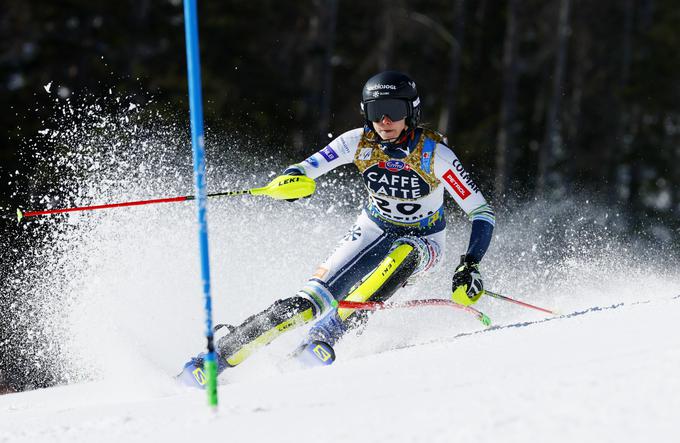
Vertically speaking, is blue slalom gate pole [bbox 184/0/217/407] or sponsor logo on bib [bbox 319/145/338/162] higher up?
blue slalom gate pole [bbox 184/0/217/407]

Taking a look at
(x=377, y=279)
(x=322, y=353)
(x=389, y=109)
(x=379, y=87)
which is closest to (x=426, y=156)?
(x=389, y=109)

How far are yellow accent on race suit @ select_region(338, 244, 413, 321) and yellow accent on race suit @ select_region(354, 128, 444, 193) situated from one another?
1.59ft

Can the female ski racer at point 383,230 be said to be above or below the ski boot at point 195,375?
above

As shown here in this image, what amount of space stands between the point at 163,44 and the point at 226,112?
5.57 metres

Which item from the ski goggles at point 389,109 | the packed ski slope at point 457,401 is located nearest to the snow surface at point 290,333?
the packed ski slope at point 457,401

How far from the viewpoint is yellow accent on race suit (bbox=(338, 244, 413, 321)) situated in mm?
4785

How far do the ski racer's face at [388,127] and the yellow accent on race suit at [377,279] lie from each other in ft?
2.24

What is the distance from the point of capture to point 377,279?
15.8 feet

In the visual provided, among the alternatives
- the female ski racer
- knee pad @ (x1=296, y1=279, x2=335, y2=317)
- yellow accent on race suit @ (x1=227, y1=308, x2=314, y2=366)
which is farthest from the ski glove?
yellow accent on race suit @ (x1=227, y1=308, x2=314, y2=366)

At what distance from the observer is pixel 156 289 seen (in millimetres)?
Answer: 6543

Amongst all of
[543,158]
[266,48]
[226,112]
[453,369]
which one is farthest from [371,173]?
[266,48]

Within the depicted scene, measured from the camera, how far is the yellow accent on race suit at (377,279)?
479cm

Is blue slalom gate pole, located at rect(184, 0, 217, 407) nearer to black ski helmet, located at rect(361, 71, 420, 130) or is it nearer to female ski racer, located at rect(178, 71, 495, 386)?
female ski racer, located at rect(178, 71, 495, 386)

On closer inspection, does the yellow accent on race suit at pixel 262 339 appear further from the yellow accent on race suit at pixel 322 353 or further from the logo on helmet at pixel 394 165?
the logo on helmet at pixel 394 165
